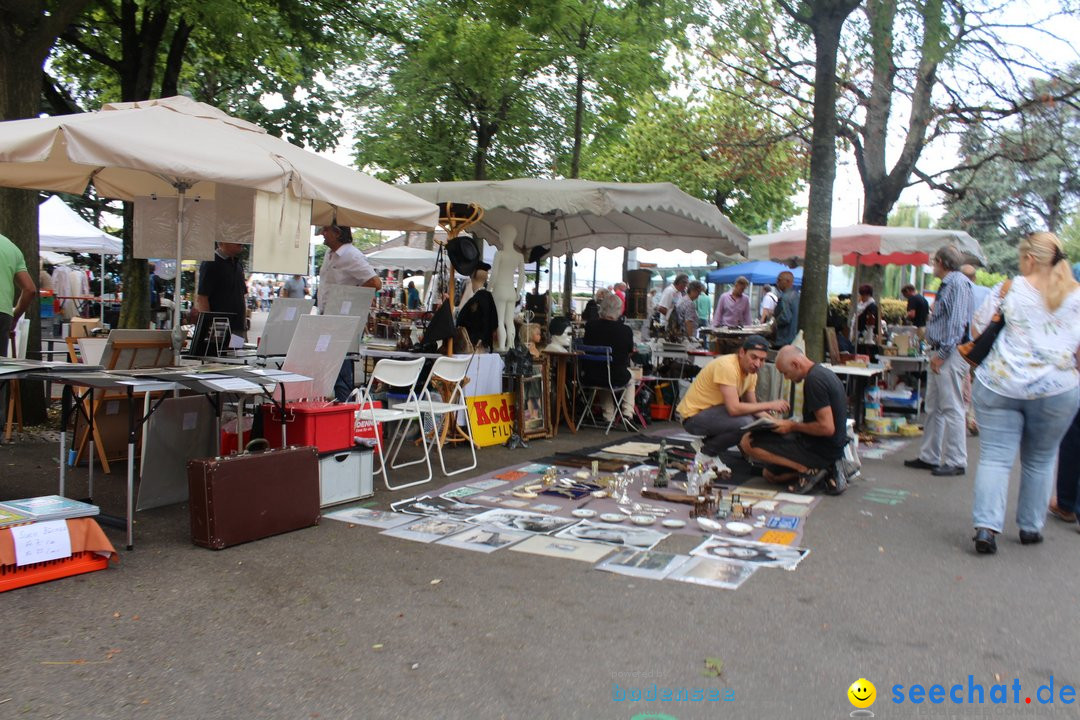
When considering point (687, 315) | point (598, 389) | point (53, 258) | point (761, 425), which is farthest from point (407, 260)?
point (761, 425)

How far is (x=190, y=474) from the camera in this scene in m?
4.71

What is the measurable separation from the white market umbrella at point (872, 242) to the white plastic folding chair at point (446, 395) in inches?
201

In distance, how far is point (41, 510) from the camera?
168 inches

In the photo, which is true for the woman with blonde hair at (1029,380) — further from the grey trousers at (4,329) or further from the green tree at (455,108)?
the green tree at (455,108)

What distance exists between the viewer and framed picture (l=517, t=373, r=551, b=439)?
863 cm

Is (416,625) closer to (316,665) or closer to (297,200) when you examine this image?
(316,665)

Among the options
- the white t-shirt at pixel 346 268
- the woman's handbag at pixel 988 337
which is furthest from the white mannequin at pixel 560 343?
the woman's handbag at pixel 988 337

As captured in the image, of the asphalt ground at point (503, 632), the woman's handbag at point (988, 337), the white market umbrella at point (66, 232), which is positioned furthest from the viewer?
the white market umbrella at point (66, 232)

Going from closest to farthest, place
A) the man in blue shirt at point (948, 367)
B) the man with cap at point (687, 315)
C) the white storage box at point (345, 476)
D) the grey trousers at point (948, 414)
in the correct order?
the white storage box at point (345, 476) → the man in blue shirt at point (948, 367) → the grey trousers at point (948, 414) → the man with cap at point (687, 315)

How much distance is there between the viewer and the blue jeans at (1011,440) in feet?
15.9

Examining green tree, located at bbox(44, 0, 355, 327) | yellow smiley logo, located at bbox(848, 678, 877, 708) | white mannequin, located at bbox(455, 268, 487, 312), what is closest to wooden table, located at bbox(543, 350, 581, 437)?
white mannequin, located at bbox(455, 268, 487, 312)

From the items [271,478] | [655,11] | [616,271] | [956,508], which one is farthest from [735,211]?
[271,478]

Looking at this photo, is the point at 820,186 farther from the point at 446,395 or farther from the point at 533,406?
the point at 446,395

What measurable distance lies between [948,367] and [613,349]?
3405 mm
